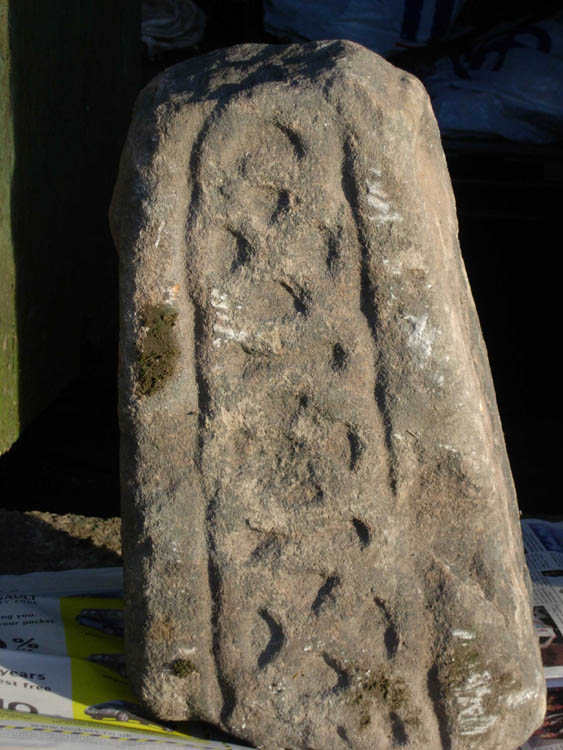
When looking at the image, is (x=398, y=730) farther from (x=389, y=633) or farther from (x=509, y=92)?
(x=509, y=92)

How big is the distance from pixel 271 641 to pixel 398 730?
0.25 meters

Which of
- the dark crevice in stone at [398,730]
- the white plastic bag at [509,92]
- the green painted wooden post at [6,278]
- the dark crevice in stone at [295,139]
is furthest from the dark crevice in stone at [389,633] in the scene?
the white plastic bag at [509,92]

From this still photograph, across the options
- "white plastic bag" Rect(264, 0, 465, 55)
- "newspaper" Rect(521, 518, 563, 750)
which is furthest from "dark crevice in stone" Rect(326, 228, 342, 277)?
"white plastic bag" Rect(264, 0, 465, 55)

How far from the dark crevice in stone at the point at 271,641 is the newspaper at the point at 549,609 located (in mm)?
547

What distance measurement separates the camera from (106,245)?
2.64 m

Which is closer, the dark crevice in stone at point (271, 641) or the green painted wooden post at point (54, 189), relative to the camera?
the dark crevice in stone at point (271, 641)

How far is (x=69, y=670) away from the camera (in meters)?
1.58

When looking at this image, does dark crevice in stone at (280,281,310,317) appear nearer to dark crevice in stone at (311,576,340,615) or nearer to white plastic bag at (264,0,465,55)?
dark crevice in stone at (311,576,340,615)

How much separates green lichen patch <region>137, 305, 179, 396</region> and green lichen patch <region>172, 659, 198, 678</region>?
1.42 ft

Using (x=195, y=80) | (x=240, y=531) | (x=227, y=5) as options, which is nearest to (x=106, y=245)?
(x=195, y=80)

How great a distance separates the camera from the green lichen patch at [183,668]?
140 centimetres

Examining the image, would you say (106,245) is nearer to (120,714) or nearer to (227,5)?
(120,714)

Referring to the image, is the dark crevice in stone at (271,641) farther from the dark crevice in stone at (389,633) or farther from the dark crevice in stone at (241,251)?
the dark crevice in stone at (241,251)

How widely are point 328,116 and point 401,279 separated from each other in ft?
0.84
